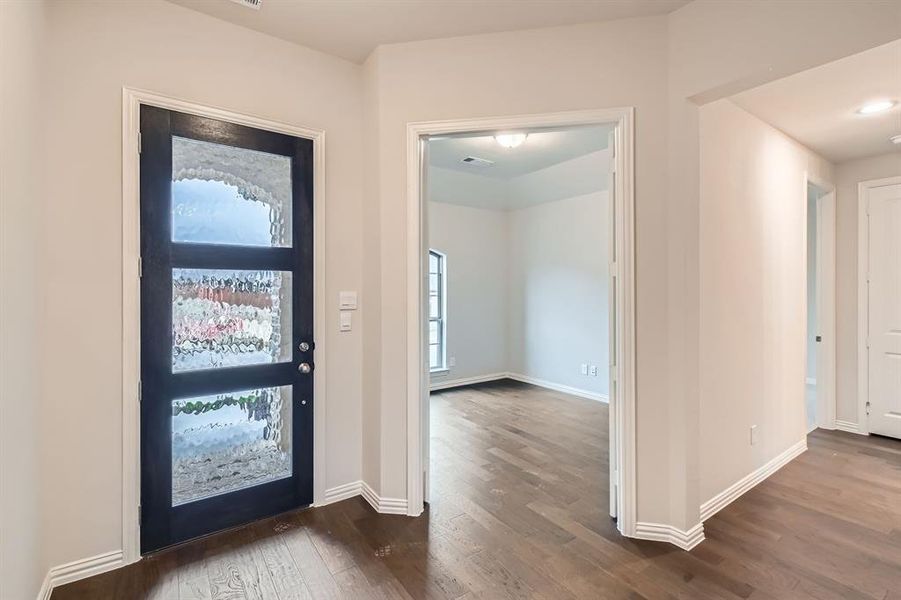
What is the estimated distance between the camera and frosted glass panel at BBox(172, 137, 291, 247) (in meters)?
2.20

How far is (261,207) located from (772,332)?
370 cm

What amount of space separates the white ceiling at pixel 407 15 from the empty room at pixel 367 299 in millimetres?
19

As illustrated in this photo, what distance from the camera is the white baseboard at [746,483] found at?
253cm

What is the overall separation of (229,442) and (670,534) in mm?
2511

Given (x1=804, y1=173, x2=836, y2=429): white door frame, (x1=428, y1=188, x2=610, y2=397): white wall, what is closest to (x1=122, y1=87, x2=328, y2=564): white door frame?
(x1=428, y1=188, x2=610, y2=397): white wall

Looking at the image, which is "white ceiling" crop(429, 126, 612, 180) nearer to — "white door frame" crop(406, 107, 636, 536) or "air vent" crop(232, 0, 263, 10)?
"white door frame" crop(406, 107, 636, 536)

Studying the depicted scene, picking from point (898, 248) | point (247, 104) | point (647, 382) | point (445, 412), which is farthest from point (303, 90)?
point (898, 248)

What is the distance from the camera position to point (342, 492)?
271 centimetres

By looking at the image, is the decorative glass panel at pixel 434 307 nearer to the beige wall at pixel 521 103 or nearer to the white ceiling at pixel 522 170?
the white ceiling at pixel 522 170

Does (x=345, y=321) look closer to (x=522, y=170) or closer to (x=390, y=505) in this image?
(x=390, y=505)

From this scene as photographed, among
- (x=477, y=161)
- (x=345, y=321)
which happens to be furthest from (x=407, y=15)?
(x=477, y=161)

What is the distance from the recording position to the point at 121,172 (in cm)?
203

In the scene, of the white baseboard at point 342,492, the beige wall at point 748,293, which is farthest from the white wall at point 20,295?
the beige wall at point 748,293

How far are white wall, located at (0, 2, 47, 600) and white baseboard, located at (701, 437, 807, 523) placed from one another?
327 centimetres
